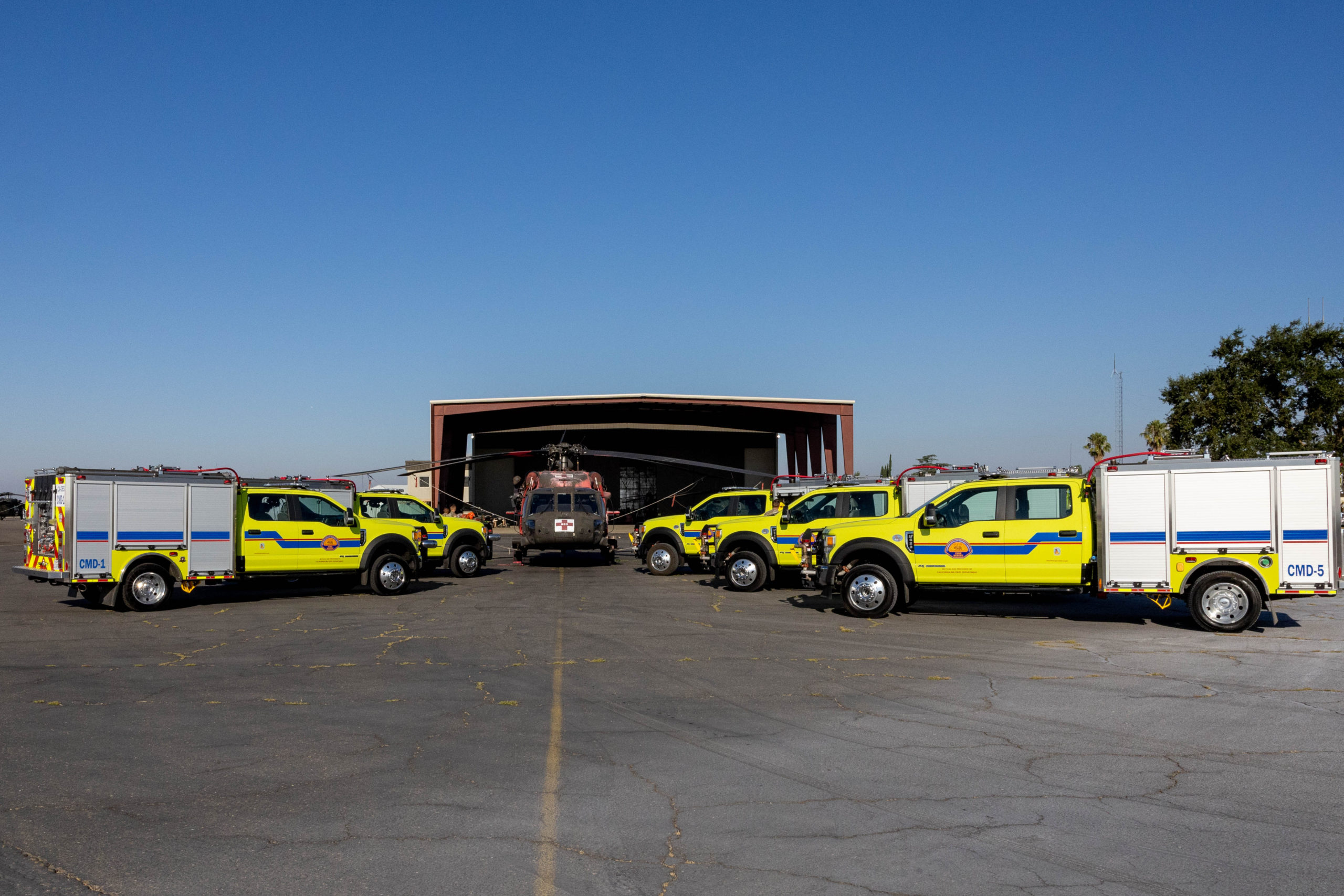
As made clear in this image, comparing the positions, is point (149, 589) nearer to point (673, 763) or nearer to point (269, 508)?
point (269, 508)

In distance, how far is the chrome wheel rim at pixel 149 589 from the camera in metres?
15.7

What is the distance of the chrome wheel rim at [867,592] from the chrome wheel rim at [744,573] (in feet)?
13.9

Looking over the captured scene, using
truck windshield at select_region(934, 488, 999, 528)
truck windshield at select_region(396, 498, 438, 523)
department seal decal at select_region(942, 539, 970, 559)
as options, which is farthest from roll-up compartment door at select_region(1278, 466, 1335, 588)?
truck windshield at select_region(396, 498, 438, 523)

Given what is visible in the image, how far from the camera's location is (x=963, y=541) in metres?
14.2

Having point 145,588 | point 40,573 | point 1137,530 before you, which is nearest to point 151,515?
point 145,588

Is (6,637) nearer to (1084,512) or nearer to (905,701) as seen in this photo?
(905,701)

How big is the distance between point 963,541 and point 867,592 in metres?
1.55

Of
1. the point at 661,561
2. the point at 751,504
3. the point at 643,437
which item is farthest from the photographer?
the point at 643,437

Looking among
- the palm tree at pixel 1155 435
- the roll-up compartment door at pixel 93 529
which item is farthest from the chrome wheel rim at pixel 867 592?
the palm tree at pixel 1155 435

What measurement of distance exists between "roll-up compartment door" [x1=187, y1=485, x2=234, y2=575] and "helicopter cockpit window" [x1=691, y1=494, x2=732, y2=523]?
9.16 metres

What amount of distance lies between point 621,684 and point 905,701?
8.49ft

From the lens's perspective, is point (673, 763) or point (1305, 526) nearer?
point (673, 763)

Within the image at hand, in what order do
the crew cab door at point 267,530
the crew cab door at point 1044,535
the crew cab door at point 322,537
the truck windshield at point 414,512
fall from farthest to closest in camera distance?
the truck windshield at point 414,512, the crew cab door at point 322,537, the crew cab door at point 267,530, the crew cab door at point 1044,535

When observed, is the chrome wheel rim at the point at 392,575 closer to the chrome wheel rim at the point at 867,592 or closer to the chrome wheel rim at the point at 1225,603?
the chrome wheel rim at the point at 867,592
